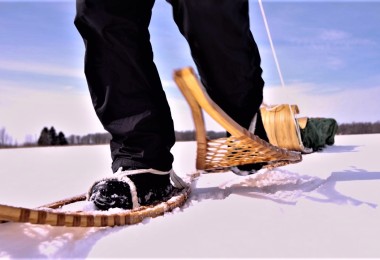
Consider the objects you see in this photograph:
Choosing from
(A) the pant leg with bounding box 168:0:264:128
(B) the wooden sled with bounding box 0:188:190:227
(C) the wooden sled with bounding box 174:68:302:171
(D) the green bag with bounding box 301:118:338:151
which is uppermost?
(A) the pant leg with bounding box 168:0:264:128

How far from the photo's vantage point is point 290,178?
1412 mm

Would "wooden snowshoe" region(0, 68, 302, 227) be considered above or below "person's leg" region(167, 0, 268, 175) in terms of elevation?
below

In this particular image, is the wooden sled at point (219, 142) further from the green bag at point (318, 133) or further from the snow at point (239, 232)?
the green bag at point (318, 133)

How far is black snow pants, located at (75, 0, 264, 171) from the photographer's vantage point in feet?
3.46

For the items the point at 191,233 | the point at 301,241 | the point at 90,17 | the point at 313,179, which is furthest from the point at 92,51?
the point at 313,179

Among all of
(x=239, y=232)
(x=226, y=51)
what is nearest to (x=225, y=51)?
(x=226, y=51)

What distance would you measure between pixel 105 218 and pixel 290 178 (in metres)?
0.85

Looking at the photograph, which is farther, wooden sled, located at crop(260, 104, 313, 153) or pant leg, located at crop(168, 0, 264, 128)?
wooden sled, located at crop(260, 104, 313, 153)

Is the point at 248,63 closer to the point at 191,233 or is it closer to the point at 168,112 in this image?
the point at 168,112

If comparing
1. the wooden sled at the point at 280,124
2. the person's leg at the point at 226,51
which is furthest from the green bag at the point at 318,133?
the person's leg at the point at 226,51

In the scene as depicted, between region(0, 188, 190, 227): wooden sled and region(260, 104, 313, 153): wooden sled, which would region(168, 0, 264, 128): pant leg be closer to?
region(0, 188, 190, 227): wooden sled

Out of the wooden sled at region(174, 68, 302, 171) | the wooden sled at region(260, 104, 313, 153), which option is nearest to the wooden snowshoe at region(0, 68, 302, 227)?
the wooden sled at region(174, 68, 302, 171)

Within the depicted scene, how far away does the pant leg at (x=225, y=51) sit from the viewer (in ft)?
3.68

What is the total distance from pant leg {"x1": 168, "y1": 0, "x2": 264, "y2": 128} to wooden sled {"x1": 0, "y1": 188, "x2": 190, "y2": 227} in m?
0.40
